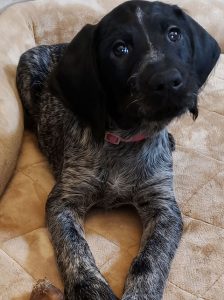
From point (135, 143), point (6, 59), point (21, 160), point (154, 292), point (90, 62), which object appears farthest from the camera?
point (6, 59)

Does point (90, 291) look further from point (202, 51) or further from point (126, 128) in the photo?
point (202, 51)

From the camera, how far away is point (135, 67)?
188 cm

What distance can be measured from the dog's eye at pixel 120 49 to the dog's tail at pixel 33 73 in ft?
3.01

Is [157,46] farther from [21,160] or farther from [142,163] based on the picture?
[21,160]

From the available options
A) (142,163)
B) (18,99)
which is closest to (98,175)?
(142,163)

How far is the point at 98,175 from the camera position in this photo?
2229 millimetres

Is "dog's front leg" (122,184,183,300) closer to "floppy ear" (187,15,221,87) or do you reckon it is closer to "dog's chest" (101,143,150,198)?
"dog's chest" (101,143,150,198)

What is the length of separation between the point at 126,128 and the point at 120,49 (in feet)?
1.18

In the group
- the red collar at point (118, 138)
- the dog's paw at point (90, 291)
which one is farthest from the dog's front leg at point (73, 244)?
the red collar at point (118, 138)

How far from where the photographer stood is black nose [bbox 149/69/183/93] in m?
1.72

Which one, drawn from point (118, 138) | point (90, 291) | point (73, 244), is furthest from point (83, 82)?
point (90, 291)

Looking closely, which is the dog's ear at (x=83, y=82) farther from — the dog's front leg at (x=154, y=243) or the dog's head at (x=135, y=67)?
the dog's front leg at (x=154, y=243)

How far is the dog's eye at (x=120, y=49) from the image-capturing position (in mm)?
1907

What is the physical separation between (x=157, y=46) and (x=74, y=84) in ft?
1.21
